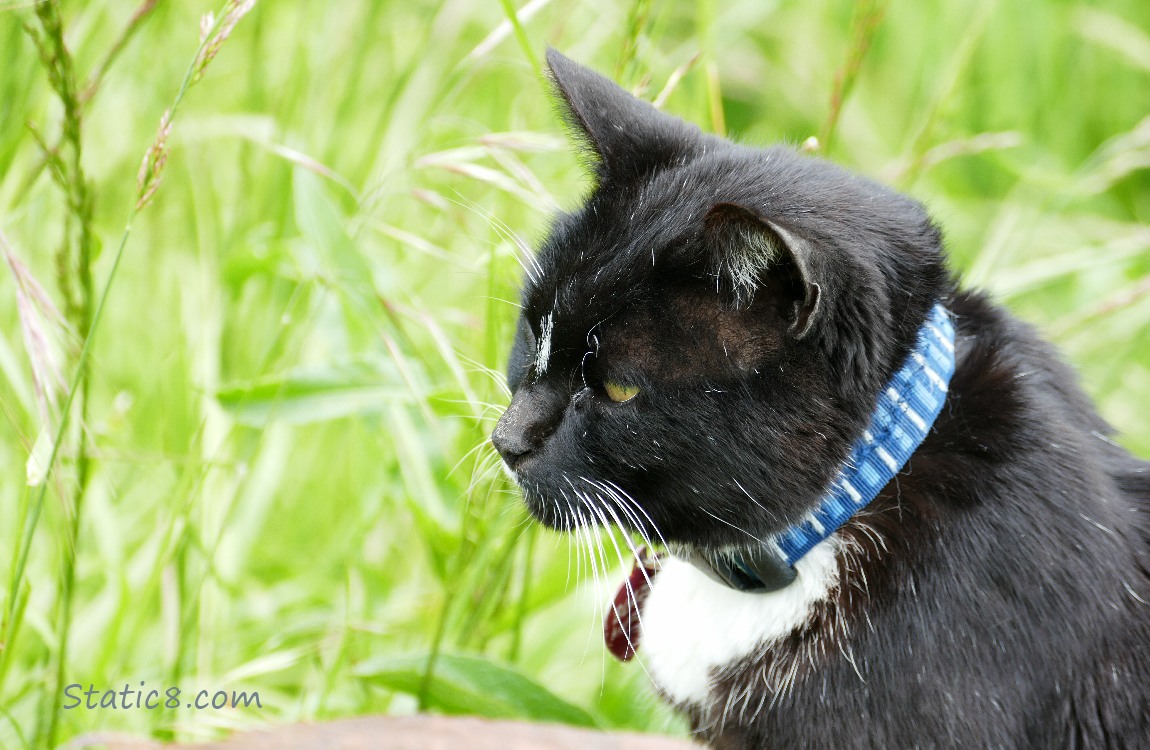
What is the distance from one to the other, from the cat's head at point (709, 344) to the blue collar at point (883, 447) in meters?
0.02

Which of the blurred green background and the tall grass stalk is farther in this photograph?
the blurred green background

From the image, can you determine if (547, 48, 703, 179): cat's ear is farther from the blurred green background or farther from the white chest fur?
the white chest fur

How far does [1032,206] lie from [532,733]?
5.33 feet

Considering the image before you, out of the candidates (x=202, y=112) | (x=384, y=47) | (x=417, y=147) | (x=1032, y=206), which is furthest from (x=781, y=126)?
(x=417, y=147)

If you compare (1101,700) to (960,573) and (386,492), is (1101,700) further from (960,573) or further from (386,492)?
(386,492)

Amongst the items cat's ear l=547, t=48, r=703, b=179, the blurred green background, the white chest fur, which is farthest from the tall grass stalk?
the white chest fur

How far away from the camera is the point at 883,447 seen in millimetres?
947

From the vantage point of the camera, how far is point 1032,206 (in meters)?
2.24

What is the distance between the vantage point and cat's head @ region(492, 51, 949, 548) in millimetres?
897

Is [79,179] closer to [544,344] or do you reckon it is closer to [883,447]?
[544,344]

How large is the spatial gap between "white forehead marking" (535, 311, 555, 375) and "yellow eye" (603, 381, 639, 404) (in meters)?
0.07

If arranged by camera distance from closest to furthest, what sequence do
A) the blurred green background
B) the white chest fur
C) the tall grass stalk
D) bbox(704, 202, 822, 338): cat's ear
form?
bbox(704, 202, 822, 338): cat's ear < the tall grass stalk < the white chest fur < the blurred green background

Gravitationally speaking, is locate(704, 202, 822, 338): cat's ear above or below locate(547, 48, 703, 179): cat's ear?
below

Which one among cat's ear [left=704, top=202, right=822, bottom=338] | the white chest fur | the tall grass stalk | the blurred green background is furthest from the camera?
the blurred green background
